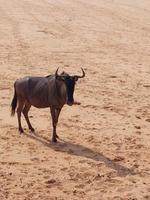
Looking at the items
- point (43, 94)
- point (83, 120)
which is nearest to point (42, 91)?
point (43, 94)

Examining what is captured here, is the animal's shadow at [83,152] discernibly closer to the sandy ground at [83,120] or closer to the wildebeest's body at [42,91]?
the sandy ground at [83,120]

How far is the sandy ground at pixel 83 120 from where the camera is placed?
332 inches

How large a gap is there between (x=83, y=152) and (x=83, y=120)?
1.95 metres

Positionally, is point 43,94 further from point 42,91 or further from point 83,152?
point 83,152

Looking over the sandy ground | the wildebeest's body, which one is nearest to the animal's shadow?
the sandy ground

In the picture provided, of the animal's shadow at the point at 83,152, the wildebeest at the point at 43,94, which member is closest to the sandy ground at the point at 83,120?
the animal's shadow at the point at 83,152

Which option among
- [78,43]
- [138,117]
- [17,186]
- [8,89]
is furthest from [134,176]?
[78,43]

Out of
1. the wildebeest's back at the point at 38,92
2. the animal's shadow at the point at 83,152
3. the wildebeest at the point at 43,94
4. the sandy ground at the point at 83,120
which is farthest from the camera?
the wildebeest's back at the point at 38,92

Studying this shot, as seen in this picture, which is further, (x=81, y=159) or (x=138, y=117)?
(x=138, y=117)

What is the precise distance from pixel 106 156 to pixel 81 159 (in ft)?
1.73

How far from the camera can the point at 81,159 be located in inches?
372

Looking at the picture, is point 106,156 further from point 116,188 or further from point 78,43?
point 78,43

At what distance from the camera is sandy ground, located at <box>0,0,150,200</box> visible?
843cm

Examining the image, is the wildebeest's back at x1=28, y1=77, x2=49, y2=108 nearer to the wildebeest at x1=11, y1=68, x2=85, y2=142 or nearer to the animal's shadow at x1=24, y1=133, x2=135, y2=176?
the wildebeest at x1=11, y1=68, x2=85, y2=142
